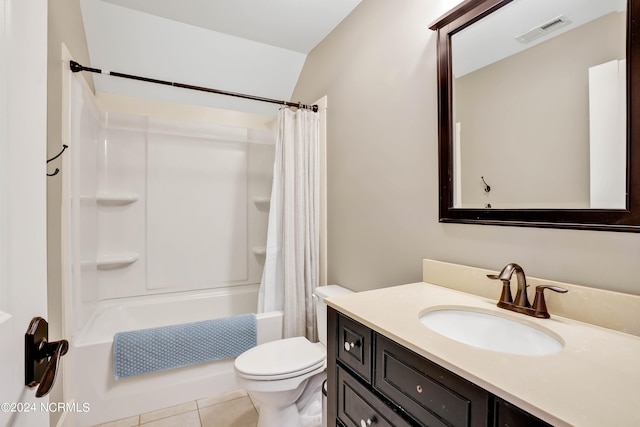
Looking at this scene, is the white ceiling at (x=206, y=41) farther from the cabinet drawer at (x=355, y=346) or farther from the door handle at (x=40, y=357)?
the door handle at (x=40, y=357)

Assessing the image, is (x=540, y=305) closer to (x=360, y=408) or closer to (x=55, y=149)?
(x=360, y=408)

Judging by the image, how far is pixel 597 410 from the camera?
51 centimetres

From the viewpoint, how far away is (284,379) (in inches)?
56.7

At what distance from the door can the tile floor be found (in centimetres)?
142

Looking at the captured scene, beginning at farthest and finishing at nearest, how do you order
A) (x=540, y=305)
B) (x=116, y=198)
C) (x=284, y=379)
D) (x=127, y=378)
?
(x=116, y=198) → (x=127, y=378) → (x=284, y=379) → (x=540, y=305)

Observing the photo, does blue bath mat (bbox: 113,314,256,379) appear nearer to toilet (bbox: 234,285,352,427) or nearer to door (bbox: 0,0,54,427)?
toilet (bbox: 234,285,352,427)

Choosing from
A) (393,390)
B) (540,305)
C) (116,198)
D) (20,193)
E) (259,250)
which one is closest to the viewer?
(20,193)

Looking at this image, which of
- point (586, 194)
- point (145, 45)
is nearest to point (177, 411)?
point (586, 194)

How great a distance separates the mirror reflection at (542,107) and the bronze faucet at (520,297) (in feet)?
0.83

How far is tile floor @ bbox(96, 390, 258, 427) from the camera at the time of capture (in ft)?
5.65

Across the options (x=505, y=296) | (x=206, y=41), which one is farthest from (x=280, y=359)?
(x=206, y=41)

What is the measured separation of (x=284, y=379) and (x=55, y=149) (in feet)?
5.23

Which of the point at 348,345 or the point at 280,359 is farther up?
the point at 348,345

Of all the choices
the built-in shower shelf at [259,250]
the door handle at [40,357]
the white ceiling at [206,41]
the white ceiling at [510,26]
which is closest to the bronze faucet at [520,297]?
the white ceiling at [510,26]
